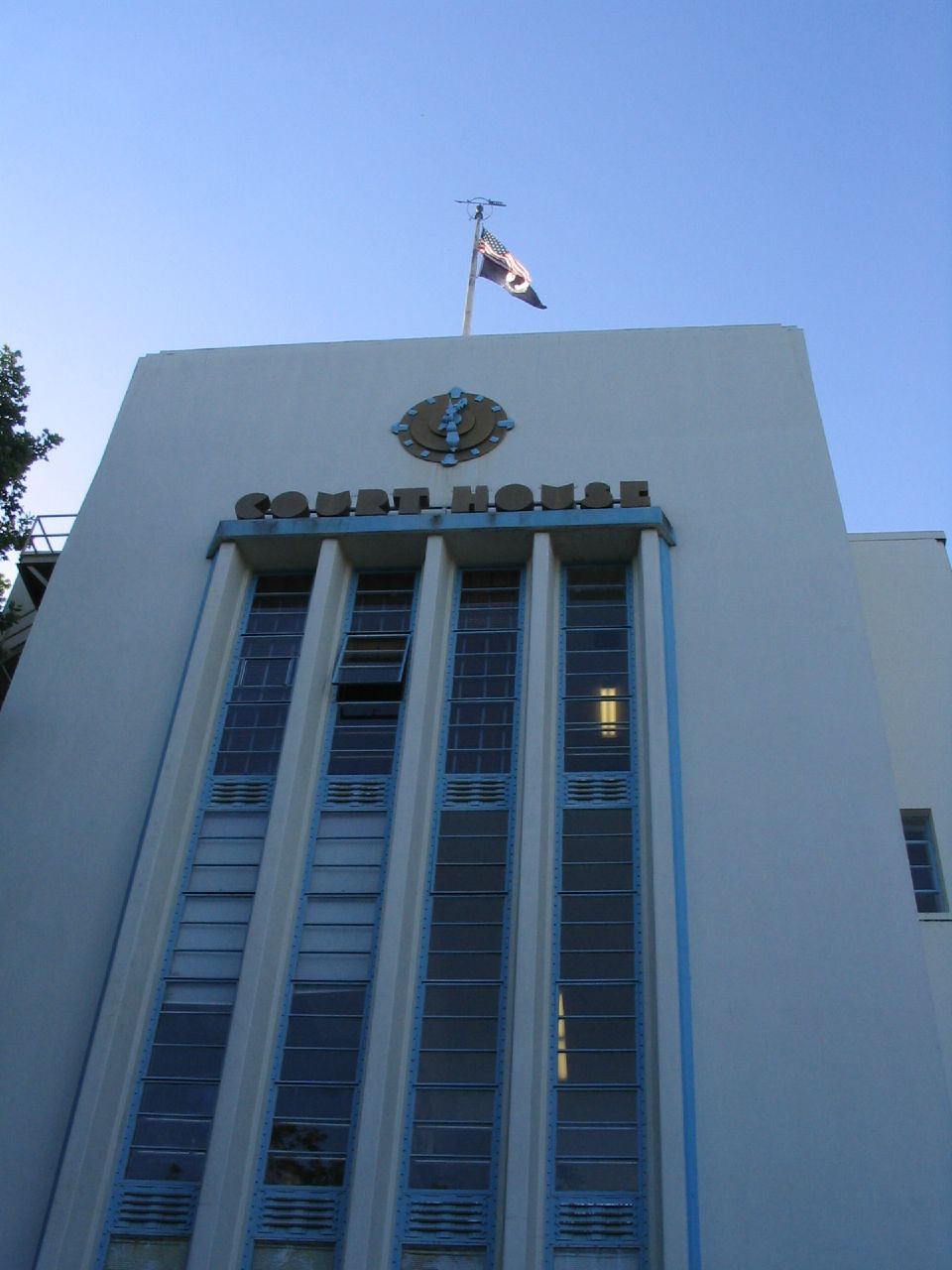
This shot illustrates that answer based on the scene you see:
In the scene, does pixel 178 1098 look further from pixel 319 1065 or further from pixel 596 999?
pixel 596 999

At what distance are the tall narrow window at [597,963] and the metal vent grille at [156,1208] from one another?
3285mm

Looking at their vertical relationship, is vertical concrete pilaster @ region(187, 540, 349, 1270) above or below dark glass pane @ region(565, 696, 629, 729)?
below

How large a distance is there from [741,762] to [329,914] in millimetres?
4672

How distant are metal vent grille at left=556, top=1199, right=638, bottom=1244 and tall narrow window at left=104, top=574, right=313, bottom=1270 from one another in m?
3.33

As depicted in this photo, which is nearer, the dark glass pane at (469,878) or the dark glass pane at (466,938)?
the dark glass pane at (466,938)

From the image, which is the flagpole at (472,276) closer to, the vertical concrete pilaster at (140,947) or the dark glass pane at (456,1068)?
the vertical concrete pilaster at (140,947)

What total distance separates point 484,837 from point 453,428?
6514mm

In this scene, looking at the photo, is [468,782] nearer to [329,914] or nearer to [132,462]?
[329,914]

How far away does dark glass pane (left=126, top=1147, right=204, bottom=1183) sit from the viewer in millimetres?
12492

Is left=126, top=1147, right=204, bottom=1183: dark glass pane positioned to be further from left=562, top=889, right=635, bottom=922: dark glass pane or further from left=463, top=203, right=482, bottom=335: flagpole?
left=463, top=203, right=482, bottom=335: flagpole

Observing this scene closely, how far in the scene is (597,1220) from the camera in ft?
39.1

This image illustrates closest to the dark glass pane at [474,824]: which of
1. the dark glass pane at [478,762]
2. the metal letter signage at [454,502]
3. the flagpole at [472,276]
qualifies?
the dark glass pane at [478,762]

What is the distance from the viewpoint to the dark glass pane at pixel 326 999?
13453mm

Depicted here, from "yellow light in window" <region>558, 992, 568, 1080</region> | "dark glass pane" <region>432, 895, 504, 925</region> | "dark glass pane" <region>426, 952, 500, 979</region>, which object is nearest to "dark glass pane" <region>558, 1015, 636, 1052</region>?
"yellow light in window" <region>558, 992, 568, 1080</region>
